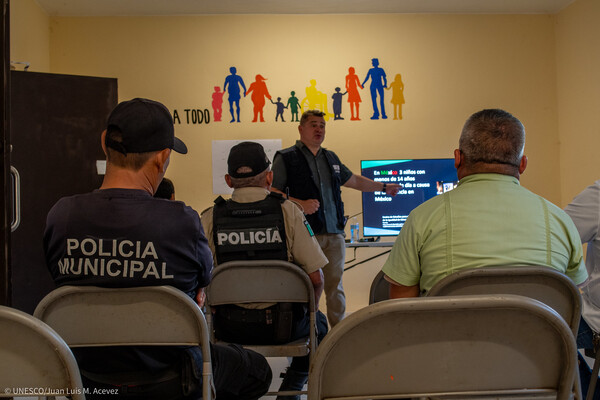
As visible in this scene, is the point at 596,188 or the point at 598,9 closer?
Answer: the point at 596,188

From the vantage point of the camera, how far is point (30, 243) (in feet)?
11.7

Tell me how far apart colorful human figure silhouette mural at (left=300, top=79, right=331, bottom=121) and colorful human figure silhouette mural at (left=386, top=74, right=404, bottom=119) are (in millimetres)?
676

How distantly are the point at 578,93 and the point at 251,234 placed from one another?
159 inches

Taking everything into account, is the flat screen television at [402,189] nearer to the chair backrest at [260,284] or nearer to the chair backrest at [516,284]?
the chair backrest at [260,284]

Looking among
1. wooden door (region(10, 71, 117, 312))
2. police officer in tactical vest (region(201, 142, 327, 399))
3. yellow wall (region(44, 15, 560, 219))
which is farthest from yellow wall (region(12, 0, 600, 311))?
police officer in tactical vest (region(201, 142, 327, 399))

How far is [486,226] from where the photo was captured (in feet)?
4.27

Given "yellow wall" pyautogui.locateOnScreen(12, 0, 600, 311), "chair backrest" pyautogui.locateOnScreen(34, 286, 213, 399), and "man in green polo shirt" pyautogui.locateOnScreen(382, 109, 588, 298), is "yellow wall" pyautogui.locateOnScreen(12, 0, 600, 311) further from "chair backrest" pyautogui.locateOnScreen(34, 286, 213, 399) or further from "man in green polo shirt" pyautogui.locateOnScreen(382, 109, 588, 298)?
"chair backrest" pyautogui.locateOnScreen(34, 286, 213, 399)

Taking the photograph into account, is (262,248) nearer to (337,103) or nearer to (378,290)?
(378,290)

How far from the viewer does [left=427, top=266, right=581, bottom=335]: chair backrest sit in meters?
1.14

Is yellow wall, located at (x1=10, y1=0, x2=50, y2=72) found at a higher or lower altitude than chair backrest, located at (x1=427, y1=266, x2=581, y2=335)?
higher

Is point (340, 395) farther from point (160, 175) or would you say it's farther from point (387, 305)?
point (160, 175)

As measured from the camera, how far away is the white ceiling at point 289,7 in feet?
14.7

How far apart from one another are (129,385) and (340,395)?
54 centimetres

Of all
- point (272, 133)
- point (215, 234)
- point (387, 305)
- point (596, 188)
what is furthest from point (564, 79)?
point (387, 305)
